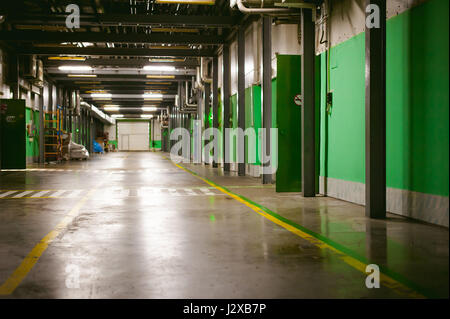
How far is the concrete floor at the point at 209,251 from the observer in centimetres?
376

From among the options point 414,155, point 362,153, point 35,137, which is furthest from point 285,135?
point 35,137

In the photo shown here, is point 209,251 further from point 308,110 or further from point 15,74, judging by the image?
point 15,74

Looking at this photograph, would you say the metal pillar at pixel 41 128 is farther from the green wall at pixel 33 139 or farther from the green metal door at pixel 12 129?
the green metal door at pixel 12 129

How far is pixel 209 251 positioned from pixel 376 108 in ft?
12.0

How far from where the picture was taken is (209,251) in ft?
16.6

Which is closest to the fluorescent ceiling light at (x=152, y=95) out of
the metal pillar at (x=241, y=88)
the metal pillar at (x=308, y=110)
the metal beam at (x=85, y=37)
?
the metal beam at (x=85, y=37)

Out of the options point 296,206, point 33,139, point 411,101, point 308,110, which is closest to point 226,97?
point 308,110

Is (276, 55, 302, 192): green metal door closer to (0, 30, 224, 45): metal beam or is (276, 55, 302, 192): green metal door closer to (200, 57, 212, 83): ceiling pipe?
(0, 30, 224, 45): metal beam

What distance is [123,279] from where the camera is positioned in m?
4.00

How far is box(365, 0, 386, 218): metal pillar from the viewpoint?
710 cm

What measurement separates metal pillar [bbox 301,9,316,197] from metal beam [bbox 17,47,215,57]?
39.1ft

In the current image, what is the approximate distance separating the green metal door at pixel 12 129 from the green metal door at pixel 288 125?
43.8ft
